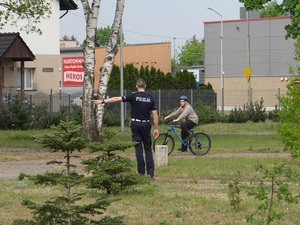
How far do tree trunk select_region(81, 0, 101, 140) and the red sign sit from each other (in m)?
38.9

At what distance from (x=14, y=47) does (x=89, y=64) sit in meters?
17.5

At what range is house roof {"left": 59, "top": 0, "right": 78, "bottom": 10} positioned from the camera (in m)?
53.3

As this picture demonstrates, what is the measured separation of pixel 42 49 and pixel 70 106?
7.93 m

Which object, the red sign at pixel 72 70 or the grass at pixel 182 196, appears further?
the red sign at pixel 72 70

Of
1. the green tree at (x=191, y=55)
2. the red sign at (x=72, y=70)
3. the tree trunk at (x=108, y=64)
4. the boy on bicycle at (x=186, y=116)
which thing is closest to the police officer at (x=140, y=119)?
the boy on bicycle at (x=186, y=116)

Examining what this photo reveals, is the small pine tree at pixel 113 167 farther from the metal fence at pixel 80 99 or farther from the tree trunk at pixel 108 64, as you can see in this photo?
the metal fence at pixel 80 99

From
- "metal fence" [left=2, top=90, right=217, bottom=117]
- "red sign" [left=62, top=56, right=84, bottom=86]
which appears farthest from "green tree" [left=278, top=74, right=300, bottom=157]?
"red sign" [left=62, top=56, right=84, bottom=86]

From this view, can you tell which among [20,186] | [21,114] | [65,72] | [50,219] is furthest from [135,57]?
[50,219]

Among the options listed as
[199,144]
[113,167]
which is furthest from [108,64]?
[113,167]

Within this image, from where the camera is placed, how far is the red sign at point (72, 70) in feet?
226

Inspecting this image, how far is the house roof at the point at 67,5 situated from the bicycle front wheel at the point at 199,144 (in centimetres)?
2857

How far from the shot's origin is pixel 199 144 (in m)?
25.8

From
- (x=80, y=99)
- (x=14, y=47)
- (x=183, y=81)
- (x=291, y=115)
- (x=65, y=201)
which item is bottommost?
(x=65, y=201)

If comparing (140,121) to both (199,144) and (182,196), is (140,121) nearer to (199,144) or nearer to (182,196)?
(182,196)
